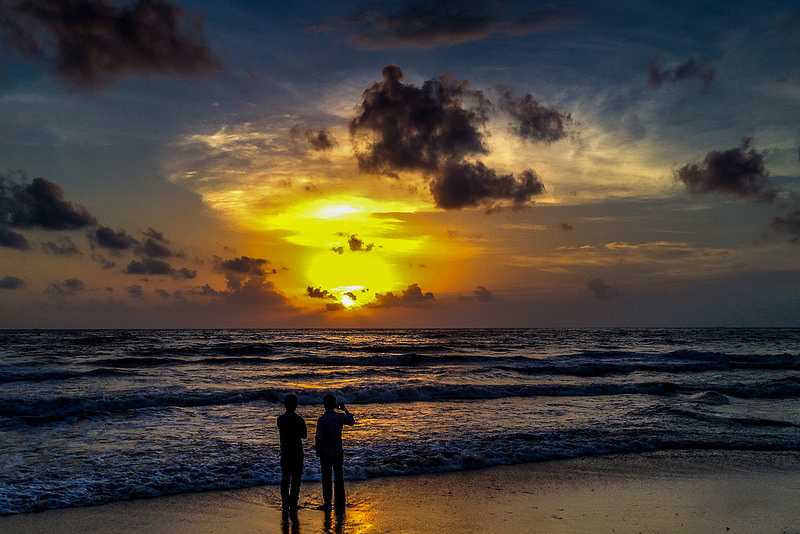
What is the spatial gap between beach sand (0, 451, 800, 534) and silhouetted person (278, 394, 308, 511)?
422 millimetres

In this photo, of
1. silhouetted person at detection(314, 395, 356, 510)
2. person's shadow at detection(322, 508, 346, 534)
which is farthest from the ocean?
person's shadow at detection(322, 508, 346, 534)

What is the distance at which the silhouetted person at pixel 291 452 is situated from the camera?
415 inches

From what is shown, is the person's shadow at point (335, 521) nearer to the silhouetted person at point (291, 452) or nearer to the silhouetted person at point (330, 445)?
the silhouetted person at point (330, 445)

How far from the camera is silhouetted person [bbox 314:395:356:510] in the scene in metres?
10.5

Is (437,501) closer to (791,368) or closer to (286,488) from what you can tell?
(286,488)

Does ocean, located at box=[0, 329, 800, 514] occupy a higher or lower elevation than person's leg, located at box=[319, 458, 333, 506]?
lower

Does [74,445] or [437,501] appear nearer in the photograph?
[437,501]

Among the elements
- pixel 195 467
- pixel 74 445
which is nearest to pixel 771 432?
pixel 195 467

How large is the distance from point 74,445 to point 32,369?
2533 cm

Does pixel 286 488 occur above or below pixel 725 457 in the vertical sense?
above

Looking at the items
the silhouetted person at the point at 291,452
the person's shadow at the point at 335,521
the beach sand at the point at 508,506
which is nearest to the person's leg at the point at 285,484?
the silhouetted person at the point at 291,452

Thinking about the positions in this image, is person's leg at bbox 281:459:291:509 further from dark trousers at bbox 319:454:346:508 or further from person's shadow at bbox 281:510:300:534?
dark trousers at bbox 319:454:346:508

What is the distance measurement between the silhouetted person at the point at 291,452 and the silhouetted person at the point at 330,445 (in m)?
0.36

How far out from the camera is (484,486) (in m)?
12.6
